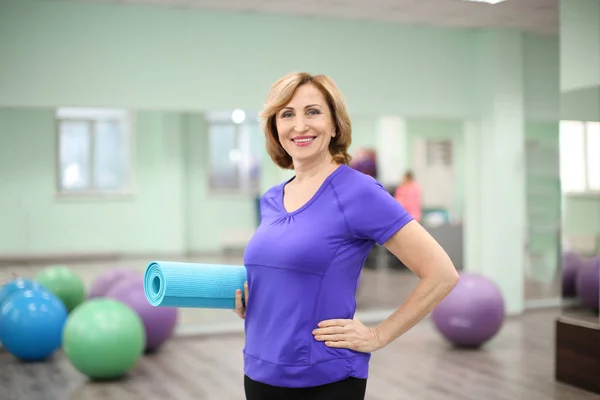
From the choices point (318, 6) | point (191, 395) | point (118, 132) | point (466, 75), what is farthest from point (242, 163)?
point (191, 395)

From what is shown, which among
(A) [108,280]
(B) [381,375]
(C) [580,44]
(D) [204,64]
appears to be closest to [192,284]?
(B) [381,375]

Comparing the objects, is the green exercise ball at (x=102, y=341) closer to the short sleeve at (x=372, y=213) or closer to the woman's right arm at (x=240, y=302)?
the woman's right arm at (x=240, y=302)

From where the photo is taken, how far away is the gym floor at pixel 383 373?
188 inches

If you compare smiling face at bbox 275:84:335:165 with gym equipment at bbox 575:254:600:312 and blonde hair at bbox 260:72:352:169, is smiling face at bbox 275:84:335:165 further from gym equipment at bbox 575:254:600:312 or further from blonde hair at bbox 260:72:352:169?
gym equipment at bbox 575:254:600:312

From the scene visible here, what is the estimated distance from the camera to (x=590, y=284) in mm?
4527

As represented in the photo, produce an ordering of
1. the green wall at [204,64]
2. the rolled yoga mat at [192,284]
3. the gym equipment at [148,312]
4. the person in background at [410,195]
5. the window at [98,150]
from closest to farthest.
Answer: the rolled yoga mat at [192,284] < the gym equipment at [148,312] < the green wall at [204,64] < the person in background at [410,195] < the window at [98,150]

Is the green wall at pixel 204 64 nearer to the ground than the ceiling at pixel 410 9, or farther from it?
nearer to the ground

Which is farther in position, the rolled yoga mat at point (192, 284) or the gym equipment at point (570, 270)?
the gym equipment at point (570, 270)

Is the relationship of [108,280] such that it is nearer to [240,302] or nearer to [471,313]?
[471,313]

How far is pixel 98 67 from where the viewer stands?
6.52 metres

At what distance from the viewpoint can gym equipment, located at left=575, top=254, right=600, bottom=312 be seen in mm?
4562

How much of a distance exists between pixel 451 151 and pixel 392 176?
1.51m

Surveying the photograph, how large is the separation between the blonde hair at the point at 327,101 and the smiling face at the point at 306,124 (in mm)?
11

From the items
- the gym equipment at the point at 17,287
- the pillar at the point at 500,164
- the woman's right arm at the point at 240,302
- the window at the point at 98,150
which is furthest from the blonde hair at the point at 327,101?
the window at the point at 98,150
